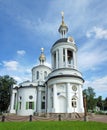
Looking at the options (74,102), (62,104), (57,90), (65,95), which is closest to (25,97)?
(57,90)

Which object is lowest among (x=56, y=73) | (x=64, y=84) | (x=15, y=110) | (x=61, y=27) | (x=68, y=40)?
(x=15, y=110)

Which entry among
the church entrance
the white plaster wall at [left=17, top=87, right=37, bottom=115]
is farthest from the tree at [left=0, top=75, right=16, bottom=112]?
the church entrance

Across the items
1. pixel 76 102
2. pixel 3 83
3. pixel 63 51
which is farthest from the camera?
pixel 3 83

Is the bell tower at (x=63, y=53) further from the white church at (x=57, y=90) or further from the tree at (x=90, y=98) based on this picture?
the tree at (x=90, y=98)

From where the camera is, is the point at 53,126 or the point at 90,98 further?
the point at 90,98

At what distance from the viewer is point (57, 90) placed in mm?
26406

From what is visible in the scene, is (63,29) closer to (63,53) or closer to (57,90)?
(63,53)

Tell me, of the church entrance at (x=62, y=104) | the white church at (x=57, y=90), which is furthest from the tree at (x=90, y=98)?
the church entrance at (x=62, y=104)

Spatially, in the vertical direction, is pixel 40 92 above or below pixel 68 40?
below

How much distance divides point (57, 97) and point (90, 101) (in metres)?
32.1

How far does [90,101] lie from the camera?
180 feet

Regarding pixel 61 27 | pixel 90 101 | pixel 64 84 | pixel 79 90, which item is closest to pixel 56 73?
pixel 64 84

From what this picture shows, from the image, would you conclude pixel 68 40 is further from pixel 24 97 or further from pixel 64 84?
pixel 24 97

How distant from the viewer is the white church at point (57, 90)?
25734 mm
